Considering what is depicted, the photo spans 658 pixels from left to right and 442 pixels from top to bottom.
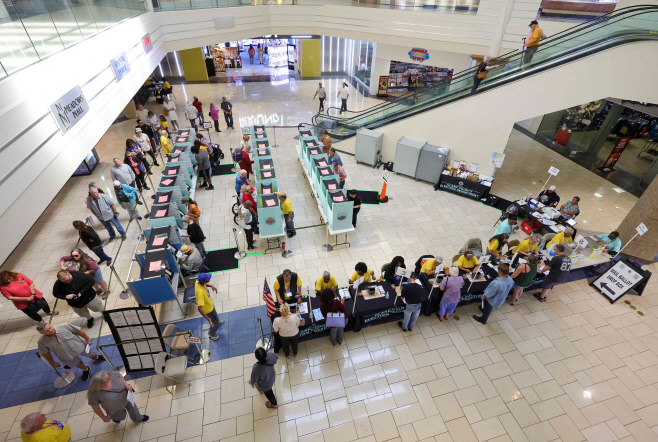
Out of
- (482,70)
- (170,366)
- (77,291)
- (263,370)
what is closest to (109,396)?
(170,366)

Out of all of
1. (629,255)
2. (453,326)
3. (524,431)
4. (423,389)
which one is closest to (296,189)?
(453,326)

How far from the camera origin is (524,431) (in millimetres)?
4883

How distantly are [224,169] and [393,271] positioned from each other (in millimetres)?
8036

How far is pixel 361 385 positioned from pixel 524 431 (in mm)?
2563

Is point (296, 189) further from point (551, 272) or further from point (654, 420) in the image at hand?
point (654, 420)

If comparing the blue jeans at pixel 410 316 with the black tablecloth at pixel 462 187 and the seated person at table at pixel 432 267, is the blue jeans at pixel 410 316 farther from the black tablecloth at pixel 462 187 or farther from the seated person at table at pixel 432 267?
the black tablecloth at pixel 462 187

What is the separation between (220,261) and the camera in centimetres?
768

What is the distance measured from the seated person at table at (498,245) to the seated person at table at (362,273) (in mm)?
2876

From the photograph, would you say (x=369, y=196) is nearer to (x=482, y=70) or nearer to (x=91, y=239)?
(x=482, y=70)

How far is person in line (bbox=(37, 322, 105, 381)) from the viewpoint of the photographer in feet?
15.7

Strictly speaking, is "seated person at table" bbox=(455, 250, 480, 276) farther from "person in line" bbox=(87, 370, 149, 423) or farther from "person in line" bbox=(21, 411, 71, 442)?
"person in line" bbox=(21, 411, 71, 442)

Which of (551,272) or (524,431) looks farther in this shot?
(551,272)

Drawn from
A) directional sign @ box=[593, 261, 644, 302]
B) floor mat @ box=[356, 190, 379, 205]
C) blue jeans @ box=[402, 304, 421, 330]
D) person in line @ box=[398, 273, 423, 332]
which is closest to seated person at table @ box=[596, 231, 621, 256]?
directional sign @ box=[593, 261, 644, 302]

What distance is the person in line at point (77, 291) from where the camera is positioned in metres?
5.45
